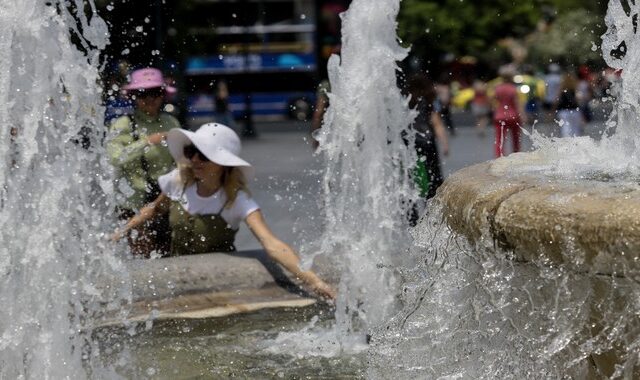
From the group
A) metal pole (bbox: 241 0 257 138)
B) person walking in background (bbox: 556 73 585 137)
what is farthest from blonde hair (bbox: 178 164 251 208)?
metal pole (bbox: 241 0 257 138)

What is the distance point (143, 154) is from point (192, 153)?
2.58 ft

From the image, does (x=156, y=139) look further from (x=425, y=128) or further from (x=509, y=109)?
(x=509, y=109)

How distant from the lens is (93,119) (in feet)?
14.3

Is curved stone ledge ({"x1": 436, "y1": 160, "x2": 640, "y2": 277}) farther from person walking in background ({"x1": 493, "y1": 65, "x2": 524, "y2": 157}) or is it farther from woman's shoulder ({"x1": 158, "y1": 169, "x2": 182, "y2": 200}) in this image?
person walking in background ({"x1": 493, "y1": 65, "x2": 524, "y2": 157})

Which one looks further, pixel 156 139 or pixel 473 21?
pixel 473 21

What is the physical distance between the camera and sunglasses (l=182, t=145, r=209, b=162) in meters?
5.47

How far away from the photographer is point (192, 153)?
5.52m

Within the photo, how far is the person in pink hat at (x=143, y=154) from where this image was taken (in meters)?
5.93

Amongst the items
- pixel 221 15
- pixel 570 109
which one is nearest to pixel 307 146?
pixel 570 109

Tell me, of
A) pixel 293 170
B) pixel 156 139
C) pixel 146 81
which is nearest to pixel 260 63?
pixel 293 170

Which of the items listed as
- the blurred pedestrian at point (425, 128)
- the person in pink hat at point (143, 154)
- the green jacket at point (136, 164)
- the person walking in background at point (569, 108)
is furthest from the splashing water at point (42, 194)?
the person walking in background at point (569, 108)

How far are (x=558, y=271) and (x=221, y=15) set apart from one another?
34.1 meters

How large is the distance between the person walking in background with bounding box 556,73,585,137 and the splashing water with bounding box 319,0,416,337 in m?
8.25

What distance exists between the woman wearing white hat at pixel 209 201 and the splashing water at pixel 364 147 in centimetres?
30
